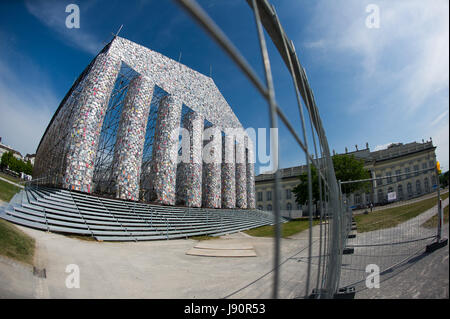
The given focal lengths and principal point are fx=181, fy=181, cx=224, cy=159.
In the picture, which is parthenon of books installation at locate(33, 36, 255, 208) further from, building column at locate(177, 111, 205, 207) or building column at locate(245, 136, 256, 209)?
building column at locate(245, 136, 256, 209)

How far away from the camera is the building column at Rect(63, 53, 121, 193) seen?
9188 mm

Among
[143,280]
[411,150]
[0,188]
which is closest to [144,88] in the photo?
[0,188]

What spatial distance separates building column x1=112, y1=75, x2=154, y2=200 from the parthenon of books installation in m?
0.05

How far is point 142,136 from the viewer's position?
11.7 metres

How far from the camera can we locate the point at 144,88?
12531 millimetres

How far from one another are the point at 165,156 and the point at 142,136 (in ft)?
7.26

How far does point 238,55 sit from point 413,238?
503cm

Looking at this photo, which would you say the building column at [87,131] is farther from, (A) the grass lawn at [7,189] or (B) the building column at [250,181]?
(B) the building column at [250,181]

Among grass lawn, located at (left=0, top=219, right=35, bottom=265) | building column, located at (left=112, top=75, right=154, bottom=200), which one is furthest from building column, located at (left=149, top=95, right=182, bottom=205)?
grass lawn, located at (left=0, top=219, right=35, bottom=265)

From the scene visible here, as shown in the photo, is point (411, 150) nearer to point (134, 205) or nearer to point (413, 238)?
point (413, 238)

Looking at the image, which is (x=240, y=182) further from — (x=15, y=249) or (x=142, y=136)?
(x=15, y=249)

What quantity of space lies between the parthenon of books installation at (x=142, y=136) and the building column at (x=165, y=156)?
0.07 m

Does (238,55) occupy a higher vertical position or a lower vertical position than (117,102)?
lower
